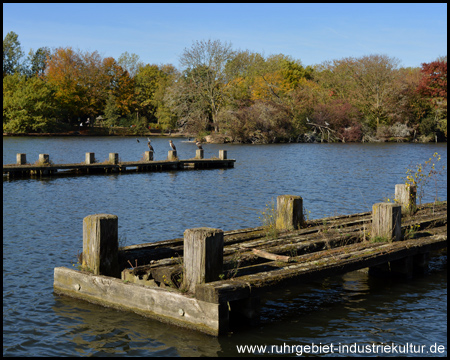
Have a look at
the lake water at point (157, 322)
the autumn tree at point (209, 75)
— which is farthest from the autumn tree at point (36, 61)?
the lake water at point (157, 322)

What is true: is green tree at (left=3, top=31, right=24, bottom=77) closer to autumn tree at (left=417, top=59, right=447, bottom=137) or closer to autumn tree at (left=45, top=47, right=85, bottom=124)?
autumn tree at (left=45, top=47, right=85, bottom=124)

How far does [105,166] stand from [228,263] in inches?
908

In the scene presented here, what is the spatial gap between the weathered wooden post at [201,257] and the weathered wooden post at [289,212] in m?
3.71

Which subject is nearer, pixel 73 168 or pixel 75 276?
pixel 75 276

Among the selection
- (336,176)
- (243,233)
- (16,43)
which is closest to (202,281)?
(243,233)

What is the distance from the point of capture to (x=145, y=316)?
8.05 m

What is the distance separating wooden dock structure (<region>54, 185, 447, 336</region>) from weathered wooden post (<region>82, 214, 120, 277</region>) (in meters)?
0.02

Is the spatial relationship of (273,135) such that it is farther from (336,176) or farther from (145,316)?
(145,316)

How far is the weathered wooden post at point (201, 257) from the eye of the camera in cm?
768

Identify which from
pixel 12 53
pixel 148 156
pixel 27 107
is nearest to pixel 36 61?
pixel 12 53

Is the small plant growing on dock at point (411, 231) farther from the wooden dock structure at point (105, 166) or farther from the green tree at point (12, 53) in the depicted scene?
the green tree at point (12, 53)

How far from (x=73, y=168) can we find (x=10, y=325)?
2255cm

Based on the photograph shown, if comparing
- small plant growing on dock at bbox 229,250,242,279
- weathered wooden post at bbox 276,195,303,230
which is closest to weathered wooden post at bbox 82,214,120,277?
small plant growing on dock at bbox 229,250,242,279

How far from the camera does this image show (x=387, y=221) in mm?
10445
